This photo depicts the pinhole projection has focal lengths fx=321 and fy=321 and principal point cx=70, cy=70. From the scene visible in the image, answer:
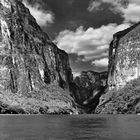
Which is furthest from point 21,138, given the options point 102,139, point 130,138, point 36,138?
point 130,138

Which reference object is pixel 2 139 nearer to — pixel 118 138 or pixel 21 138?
pixel 21 138

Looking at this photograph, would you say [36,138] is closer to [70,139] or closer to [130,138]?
[70,139]

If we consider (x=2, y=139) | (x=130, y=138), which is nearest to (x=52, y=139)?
(x=2, y=139)

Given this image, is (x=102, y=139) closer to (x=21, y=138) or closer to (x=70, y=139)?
(x=70, y=139)

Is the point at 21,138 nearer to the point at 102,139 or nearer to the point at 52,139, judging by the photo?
the point at 52,139

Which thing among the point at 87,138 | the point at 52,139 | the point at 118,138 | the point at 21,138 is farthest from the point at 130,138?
the point at 21,138

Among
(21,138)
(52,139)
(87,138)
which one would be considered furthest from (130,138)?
(21,138)
